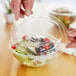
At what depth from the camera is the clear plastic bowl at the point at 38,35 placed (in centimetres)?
86

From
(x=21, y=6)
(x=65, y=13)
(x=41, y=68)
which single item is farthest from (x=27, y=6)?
(x=65, y=13)

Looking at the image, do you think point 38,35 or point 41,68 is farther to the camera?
point 38,35

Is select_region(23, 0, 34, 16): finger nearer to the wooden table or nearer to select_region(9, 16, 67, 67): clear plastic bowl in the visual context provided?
select_region(9, 16, 67, 67): clear plastic bowl

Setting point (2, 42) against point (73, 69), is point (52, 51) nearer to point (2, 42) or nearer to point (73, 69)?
point (73, 69)

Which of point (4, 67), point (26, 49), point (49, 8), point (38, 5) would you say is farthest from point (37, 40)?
point (38, 5)

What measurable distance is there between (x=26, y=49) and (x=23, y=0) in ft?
0.77

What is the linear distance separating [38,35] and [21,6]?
0.19m

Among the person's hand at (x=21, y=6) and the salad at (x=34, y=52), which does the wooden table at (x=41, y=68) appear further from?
the person's hand at (x=21, y=6)

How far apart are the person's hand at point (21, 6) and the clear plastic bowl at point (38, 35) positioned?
0.07 m

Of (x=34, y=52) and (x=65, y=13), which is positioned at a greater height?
(x=65, y=13)

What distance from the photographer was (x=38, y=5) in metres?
1.70

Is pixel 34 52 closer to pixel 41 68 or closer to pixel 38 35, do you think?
pixel 41 68

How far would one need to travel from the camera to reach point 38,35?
1040 millimetres

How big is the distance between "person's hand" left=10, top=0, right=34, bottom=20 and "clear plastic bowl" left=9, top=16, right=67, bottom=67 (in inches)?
2.9
